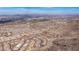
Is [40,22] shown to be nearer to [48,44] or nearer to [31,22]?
[31,22]

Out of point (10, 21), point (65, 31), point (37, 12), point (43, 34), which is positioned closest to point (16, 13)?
point (10, 21)

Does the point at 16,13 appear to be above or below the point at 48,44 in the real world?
above
